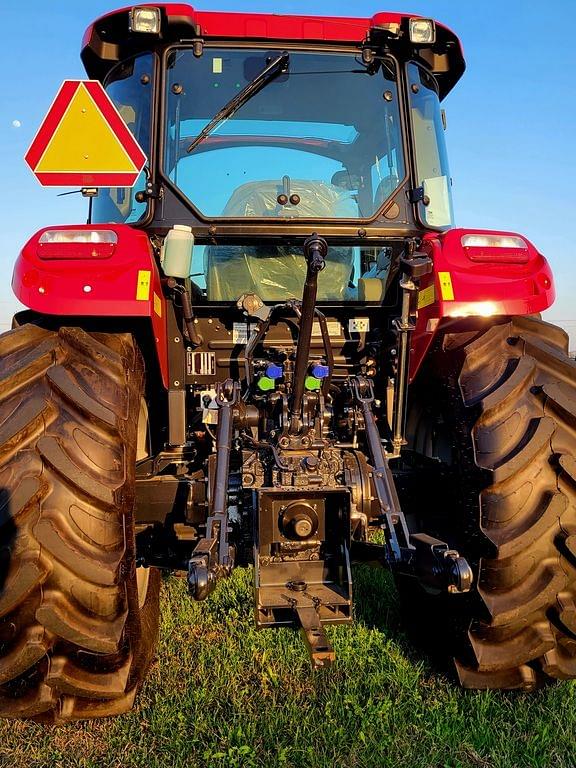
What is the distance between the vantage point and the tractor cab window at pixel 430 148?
127 inches

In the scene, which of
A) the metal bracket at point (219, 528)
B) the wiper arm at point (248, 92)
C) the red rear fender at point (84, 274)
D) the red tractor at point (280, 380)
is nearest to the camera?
the metal bracket at point (219, 528)

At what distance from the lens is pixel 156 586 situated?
317cm

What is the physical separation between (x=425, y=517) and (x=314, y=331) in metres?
1.02

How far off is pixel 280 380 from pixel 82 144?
4.64ft

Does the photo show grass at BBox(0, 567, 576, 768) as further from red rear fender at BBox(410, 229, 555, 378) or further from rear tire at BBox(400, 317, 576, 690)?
red rear fender at BBox(410, 229, 555, 378)

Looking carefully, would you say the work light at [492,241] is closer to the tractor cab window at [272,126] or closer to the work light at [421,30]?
the tractor cab window at [272,126]

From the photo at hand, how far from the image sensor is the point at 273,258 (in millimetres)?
3068

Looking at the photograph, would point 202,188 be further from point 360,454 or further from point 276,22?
point 360,454

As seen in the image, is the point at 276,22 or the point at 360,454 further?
the point at 276,22

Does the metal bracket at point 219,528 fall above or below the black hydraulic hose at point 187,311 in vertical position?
below

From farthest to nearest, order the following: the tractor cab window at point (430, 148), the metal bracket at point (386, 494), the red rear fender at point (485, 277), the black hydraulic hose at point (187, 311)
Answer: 1. the tractor cab window at point (430, 148)
2. the black hydraulic hose at point (187, 311)
3. the red rear fender at point (485, 277)
4. the metal bracket at point (386, 494)

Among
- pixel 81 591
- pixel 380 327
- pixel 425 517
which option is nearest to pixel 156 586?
pixel 81 591

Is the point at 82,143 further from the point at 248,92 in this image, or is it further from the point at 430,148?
the point at 430,148

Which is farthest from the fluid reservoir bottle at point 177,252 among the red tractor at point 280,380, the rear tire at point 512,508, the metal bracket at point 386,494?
the rear tire at point 512,508
